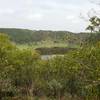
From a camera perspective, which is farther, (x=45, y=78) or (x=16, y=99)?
(x=45, y=78)

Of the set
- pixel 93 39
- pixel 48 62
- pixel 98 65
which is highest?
pixel 93 39

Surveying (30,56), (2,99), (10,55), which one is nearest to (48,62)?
(30,56)

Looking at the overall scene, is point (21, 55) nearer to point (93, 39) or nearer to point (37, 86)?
point (37, 86)

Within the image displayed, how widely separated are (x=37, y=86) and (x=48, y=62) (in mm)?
4097

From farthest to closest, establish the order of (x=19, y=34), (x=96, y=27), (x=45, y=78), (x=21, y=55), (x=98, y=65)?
(x=19, y=34)
(x=45, y=78)
(x=21, y=55)
(x=98, y=65)
(x=96, y=27)

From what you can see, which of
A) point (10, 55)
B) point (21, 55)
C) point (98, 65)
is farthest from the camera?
point (21, 55)

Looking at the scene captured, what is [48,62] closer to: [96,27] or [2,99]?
[2,99]

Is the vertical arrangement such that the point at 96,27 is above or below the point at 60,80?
above

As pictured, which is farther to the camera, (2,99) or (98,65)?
(2,99)

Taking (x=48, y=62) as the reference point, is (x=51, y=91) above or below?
below

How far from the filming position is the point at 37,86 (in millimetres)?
47812

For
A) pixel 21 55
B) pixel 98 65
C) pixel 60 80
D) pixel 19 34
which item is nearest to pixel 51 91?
pixel 60 80

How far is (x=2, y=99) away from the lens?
37.9 meters

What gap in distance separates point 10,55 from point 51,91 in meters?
7.57
